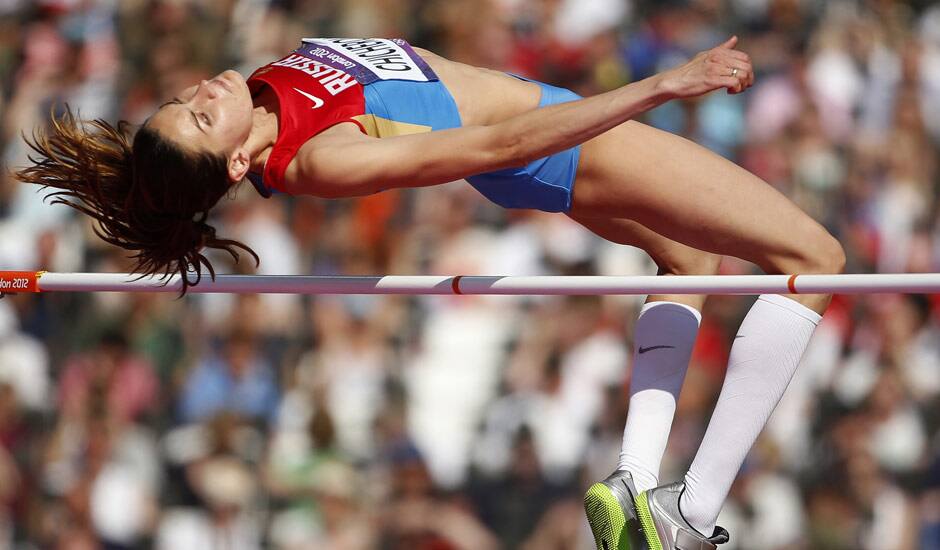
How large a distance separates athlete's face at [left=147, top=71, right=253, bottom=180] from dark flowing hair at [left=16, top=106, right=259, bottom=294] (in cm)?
2

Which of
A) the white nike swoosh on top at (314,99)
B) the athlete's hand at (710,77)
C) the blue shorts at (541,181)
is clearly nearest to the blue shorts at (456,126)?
the blue shorts at (541,181)

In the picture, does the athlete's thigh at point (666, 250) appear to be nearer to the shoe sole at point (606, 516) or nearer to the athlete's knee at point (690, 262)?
the athlete's knee at point (690, 262)

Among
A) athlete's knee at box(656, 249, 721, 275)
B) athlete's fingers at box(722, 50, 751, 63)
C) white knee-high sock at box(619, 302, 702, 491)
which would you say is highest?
athlete's fingers at box(722, 50, 751, 63)

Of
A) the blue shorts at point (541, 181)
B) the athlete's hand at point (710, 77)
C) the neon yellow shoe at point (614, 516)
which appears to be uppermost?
the athlete's hand at point (710, 77)

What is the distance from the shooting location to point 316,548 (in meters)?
6.14

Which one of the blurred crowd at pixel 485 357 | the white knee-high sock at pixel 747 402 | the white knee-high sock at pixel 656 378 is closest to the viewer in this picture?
the white knee-high sock at pixel 747 402

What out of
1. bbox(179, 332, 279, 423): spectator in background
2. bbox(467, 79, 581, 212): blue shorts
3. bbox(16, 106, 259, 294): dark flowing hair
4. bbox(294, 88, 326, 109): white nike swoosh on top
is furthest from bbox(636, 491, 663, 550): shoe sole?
bbox(179, 332, 279, 423): spectator in background

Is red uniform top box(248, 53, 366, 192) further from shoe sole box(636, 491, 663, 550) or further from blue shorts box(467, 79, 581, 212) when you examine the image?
shoe sole box(636, 491, 663, 550)

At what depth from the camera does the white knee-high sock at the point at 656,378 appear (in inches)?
145

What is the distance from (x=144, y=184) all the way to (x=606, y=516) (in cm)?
148

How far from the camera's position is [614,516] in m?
3.48

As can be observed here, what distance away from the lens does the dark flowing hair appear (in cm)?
343

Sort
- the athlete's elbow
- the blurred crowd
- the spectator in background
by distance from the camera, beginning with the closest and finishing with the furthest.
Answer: the athlete's elbow → the blurred crowd → the spectator in background

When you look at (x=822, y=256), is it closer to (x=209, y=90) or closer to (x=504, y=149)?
(x=504, y=149)
